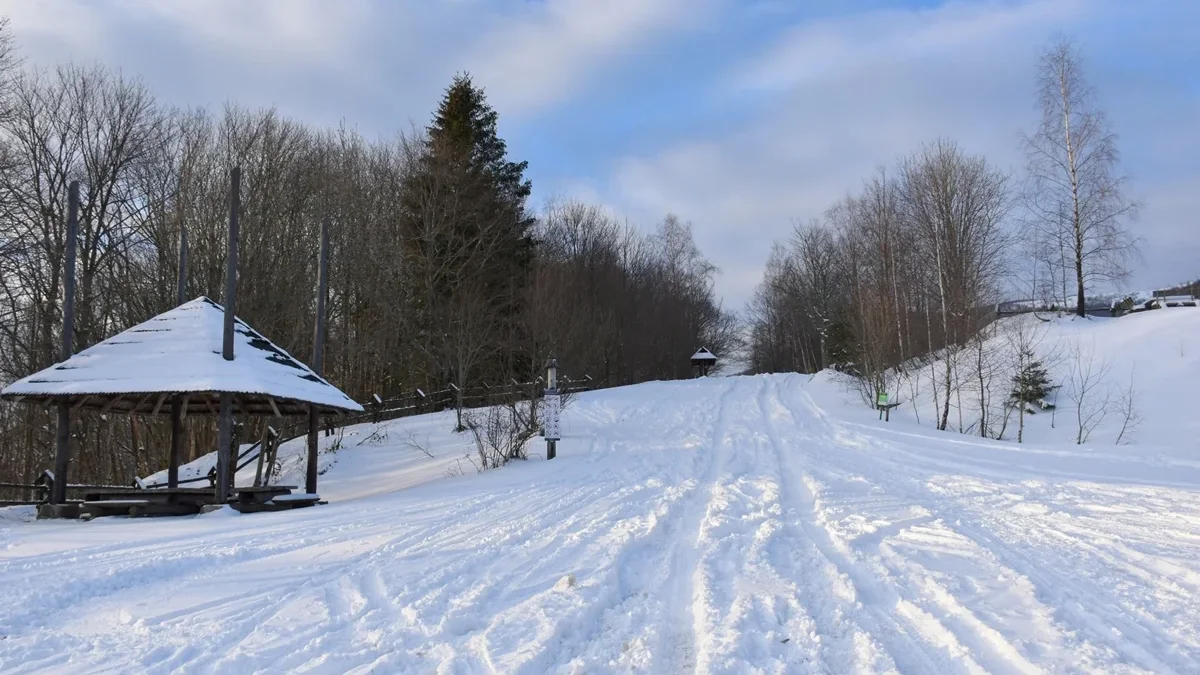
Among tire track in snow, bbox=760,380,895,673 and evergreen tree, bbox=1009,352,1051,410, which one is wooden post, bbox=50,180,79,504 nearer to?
tire track in snow, bbox=760,380,895,673

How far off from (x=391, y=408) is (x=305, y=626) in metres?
25.1

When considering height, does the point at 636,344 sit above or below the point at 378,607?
above

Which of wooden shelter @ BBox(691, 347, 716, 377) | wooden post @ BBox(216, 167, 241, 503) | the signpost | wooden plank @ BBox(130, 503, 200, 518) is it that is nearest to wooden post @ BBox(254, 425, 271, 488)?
wooden plank @ BBox(130, 503, 200, 518)

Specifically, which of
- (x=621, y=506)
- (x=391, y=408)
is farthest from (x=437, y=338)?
(x=621, y=506)

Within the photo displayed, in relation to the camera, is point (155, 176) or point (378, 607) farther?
point (155, 176)

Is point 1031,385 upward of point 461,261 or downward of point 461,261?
downward

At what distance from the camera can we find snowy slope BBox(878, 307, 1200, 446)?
60.2ft

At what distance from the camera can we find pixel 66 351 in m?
14.3

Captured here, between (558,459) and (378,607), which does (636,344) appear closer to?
(558,459)

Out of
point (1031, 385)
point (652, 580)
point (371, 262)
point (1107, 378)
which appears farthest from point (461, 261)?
point (652, 580)

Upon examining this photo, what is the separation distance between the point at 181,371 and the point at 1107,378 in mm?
22672

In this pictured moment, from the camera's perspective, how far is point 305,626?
4.84m

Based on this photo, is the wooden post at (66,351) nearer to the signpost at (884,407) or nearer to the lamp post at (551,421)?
the lamp post at (551,421)

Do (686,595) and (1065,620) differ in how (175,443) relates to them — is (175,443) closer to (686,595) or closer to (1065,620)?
(686,595)
